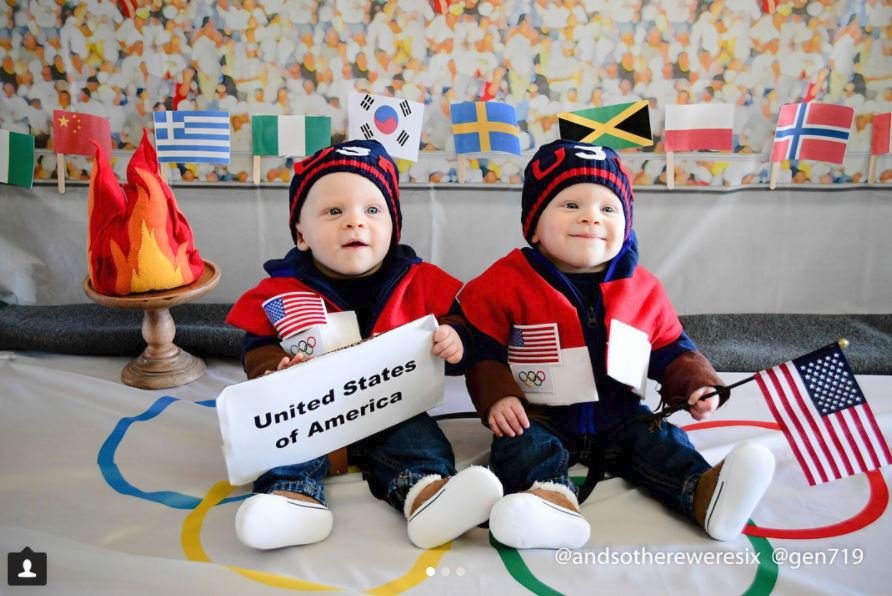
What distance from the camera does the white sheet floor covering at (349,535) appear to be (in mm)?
869

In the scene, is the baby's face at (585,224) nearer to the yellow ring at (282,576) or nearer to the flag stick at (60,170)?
the yellow ring at (282,576)

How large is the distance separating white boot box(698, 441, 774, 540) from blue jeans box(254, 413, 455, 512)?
36 cm

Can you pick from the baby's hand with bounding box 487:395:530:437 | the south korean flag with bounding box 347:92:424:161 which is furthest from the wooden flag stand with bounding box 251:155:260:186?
the baby's hand with bounding box 487:395:530:437

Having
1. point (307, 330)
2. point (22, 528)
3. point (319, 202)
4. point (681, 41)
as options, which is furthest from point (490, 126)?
point (22, 528)

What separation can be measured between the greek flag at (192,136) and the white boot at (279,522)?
0.91m

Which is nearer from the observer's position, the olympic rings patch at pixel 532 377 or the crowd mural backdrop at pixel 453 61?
the olympic rings patch at pixel 532 377

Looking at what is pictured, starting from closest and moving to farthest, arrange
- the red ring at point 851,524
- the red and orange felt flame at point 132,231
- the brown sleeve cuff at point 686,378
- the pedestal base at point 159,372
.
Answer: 1. the red ring at point 851,524
2. the brown sleeve cuff at point 686,378
3. the red and orange felt flame at point 132,231
4. the pedestal base at point 159,372

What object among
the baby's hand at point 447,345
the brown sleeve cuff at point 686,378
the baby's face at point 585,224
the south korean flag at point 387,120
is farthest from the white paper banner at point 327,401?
the south korean flag at point 387,120

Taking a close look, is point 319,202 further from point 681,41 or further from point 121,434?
point 681,41

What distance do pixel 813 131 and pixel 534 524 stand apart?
3.75ft

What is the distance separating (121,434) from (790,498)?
1047 millimetres

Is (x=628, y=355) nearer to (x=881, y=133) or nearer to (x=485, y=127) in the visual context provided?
(x=485, y=127)

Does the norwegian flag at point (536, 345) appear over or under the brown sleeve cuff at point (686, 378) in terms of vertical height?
over

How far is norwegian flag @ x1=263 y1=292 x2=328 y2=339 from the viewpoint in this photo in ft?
3.64
